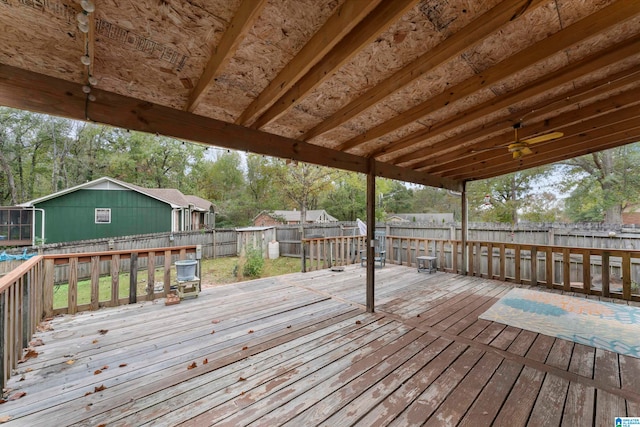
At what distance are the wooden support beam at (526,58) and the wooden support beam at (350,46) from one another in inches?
49.2

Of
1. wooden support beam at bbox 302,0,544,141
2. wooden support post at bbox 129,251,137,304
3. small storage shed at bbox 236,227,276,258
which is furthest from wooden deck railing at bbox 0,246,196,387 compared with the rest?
small storage shed at bbox 236,227,276,258

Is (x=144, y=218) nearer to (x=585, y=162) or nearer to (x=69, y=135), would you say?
(x=69, y=135)

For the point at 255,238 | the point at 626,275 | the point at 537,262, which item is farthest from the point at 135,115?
the point at 537,262

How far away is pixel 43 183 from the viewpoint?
13.2m

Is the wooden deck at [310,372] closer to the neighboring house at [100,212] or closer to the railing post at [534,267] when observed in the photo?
the railing post at [534,267]

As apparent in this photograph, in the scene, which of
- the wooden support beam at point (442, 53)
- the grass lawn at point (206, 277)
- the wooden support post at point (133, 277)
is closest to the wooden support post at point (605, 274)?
the wooden support beam at point (442, 53)

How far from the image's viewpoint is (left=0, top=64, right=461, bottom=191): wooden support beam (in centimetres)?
169

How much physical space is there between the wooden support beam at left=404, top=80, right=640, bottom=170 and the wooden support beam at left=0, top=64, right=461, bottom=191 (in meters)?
1.74

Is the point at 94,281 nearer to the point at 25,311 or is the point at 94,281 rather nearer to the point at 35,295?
the point at 35,295

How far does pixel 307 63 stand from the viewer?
5.60ft

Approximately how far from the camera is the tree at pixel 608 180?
29.2ft

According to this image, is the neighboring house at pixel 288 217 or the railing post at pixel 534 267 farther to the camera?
the neighboring house at pixel 288 217

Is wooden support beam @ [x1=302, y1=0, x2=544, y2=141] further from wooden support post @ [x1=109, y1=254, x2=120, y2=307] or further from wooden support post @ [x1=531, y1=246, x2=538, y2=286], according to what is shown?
wooden support post @ [x1=531, y1=246, x2=538, y2=286]

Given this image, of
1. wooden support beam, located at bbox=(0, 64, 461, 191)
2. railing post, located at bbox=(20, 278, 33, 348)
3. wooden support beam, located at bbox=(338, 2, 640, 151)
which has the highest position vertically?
wooden support beam, located at bbox=(338, 2, 640, 151)
